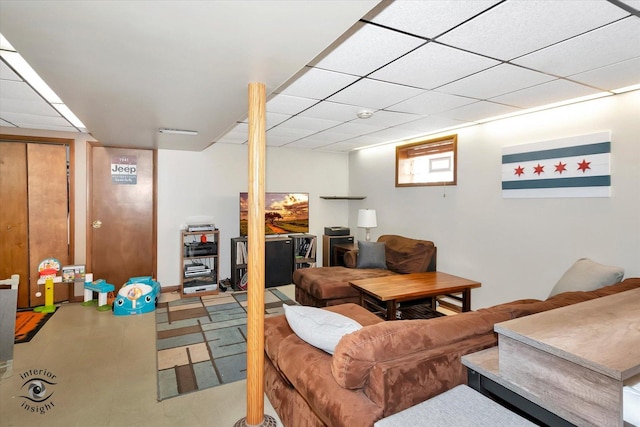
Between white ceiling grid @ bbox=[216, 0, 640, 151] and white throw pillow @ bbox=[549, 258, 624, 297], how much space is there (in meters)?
1.51

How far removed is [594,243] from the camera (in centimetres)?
305

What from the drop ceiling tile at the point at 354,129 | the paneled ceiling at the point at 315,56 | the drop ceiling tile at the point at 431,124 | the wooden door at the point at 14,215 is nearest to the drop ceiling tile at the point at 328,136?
the drop ceiling tile at the point at 354,129

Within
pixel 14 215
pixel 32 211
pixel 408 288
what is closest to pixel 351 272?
pixel 408 288

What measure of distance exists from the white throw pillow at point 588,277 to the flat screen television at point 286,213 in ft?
13.4

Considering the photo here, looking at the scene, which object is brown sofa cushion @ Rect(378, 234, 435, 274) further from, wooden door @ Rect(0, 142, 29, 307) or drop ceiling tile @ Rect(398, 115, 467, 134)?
wooden door @ Rect(0, 142, 29, 307)

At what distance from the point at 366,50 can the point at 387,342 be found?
1710 mm

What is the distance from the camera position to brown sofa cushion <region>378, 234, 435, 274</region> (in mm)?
4535

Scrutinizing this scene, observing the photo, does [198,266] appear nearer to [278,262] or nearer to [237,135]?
[278,262]

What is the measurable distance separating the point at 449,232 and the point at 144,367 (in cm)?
387

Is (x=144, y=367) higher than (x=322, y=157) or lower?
lower

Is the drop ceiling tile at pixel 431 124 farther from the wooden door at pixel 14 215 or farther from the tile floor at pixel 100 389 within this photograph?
the wooden door at pixel 14 215

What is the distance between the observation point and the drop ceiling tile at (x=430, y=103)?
295 centimetres

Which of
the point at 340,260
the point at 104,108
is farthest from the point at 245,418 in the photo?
the point at 340,260

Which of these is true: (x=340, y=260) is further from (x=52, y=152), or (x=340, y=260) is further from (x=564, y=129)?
(x=52, y=152)
